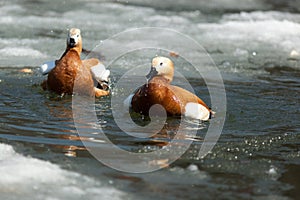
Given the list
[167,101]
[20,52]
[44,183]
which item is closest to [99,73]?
[167,101]

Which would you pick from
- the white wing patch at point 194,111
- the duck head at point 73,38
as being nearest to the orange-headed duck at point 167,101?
the white wing patch at point 194,111

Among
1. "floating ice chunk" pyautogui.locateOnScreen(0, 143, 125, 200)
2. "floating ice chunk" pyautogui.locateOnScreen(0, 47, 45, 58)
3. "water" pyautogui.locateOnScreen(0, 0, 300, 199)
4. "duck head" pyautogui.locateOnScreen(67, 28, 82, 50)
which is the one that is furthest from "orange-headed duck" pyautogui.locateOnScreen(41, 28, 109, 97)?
"floating ice chunk" pyautogui.locateOnScreen(0, 143, 125, 200)

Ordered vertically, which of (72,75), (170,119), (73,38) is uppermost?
(73,38)

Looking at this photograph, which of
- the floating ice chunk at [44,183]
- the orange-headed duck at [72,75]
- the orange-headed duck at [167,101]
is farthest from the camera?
the orange-headed duck at [72,75]

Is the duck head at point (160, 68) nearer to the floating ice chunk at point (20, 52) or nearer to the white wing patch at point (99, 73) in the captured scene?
the white wing patch at point (99, 73)

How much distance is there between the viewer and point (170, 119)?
5590 mm

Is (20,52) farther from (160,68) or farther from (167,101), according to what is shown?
(167,101)

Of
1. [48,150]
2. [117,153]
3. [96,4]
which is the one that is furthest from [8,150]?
[96,4]

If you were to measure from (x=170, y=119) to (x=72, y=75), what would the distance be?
134cm

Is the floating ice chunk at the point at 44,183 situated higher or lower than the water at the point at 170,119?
lower

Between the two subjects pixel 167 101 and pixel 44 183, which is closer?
pixel 44 183

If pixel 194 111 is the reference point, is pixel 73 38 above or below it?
above

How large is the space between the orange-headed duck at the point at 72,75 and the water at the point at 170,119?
0.44ft

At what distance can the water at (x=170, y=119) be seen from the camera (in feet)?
12.7
